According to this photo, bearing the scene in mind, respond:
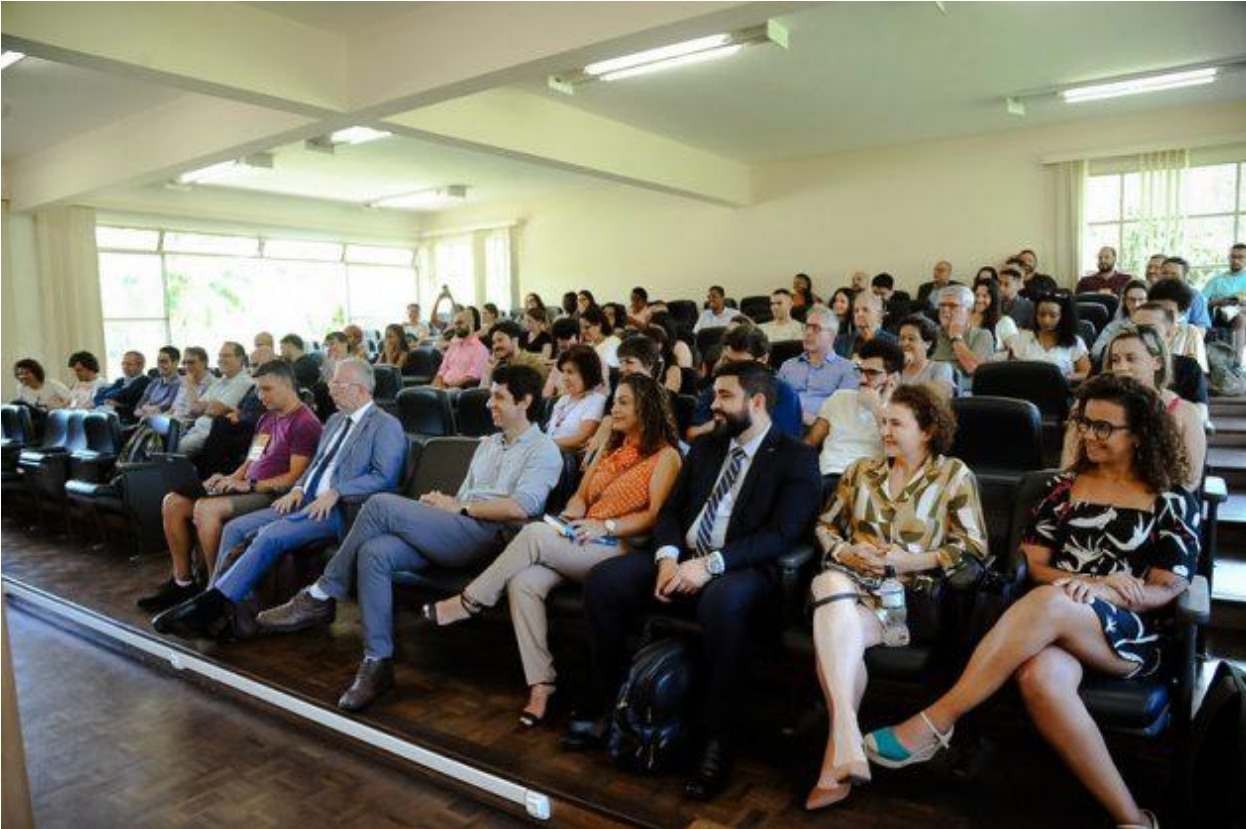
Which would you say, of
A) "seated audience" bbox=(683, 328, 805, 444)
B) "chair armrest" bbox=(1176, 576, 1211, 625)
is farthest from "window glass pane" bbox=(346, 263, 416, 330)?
"chair armrest" bbox=(1176, 576, 1211, 625)

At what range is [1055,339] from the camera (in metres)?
4.60

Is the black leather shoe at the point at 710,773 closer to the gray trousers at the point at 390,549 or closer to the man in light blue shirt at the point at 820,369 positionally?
the gray trousers at the point at 390,549

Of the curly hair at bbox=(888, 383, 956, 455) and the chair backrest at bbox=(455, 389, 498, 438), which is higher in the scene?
the curly hair at bbox=(888, 383, 956, 455)

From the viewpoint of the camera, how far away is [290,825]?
87.1 inches

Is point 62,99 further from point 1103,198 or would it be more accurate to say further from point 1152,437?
point 1103,198

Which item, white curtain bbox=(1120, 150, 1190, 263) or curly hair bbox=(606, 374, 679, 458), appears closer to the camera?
curly hair bbox=(606, 374, 679, 458)

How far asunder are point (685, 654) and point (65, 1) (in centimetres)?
460

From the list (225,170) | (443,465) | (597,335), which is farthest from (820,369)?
(225,170)

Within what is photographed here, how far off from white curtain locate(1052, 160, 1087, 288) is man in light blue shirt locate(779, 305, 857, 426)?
628 cm

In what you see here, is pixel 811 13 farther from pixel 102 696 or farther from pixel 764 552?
pixel 102 696

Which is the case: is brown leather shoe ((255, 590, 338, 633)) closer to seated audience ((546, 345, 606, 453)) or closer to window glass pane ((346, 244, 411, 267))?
seated audience ((546, 345, 606, 453))

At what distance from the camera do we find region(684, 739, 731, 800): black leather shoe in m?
2.24

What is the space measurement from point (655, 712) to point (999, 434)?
1696 mm

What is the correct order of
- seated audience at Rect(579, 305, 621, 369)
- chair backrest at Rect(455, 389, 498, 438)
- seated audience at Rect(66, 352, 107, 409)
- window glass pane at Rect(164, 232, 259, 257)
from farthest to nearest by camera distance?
1. window glass pane at Rect(164, 232, 259, 257)
2. seated audience at Rect(66, 352, 107, 409)
3. seated audience at Rect(579, 305, 621, 369)
4. chair backrest at Rect(455, 389, 498, 438)
